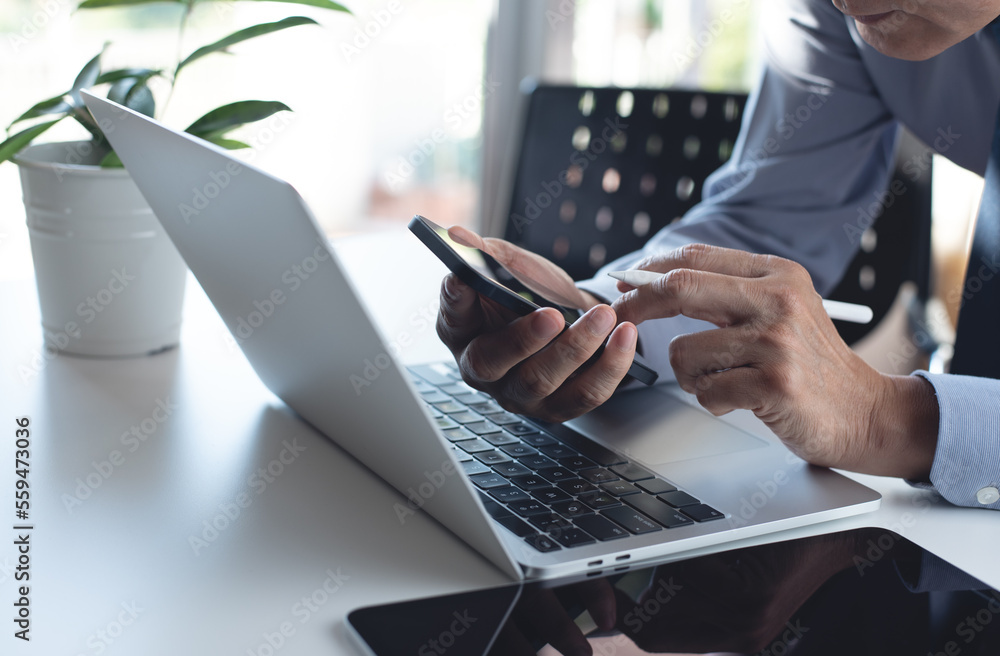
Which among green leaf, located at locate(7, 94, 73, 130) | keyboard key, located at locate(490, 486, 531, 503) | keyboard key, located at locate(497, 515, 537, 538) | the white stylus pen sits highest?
green leaf, located at locate(7, 94, 73, 130)

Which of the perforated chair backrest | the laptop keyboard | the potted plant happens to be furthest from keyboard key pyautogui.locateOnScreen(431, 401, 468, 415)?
the perforated chair backrest

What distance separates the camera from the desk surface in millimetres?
444

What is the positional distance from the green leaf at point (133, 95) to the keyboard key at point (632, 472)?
55cm

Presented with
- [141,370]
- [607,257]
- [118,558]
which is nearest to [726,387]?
[118,558]

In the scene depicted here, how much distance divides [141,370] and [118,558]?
14.4 inches

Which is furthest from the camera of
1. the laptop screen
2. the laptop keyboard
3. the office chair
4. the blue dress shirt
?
the office chair

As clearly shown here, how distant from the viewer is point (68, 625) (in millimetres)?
434

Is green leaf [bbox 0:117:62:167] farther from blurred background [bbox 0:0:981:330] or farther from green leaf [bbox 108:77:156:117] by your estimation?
blurred background [bbox 0:0:981:330]

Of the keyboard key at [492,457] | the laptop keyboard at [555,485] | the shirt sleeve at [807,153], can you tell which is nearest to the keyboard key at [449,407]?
the laptop keyboard at [555,485]

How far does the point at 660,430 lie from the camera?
73cm

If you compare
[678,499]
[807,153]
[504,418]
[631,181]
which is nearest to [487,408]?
[504,418]

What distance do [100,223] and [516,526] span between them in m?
0.52

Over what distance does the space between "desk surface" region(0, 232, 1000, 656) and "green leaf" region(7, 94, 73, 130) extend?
0.23 metres

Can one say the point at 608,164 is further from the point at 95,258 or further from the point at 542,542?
the point at 542,542
